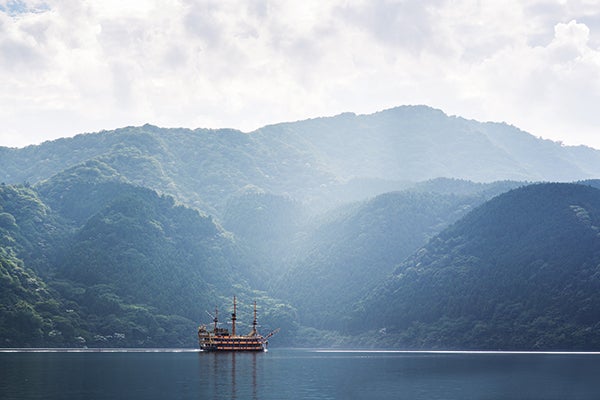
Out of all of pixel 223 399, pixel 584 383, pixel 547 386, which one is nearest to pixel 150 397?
pixel 223 399

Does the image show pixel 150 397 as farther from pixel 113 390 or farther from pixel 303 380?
pixel 303 380

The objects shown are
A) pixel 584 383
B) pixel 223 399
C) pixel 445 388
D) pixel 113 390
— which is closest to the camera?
pixel 223 399

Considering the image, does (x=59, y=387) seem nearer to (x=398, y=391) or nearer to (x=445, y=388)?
(x=398, y=391)

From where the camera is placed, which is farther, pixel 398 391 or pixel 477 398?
pixel 398 391

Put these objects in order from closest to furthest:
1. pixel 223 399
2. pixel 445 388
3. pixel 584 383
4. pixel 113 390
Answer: pixel 223 399, pixel 113 390, pixel 445 388, pixel 584 383

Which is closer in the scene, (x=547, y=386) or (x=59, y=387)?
(x=59, y=387)

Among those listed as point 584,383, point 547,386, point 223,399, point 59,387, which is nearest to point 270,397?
point 223,399

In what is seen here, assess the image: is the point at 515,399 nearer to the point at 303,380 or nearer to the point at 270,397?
the point at 270,397

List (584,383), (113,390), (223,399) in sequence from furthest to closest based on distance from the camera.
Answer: (584,383), (113,390), (223,399)
